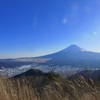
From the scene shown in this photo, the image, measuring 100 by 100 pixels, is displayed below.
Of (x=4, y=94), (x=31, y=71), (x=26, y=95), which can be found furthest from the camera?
(x=31, y=71)

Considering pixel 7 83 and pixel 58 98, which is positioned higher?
pixel 7 83

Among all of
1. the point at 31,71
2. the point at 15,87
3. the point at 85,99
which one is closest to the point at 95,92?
the point at 85,99

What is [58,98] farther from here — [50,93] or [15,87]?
[15,87]

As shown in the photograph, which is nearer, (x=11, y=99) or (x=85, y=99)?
(x=11, y=99)

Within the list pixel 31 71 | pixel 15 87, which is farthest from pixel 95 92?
pixel 31 71

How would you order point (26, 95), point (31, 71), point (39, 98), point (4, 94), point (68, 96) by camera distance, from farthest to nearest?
1. point (31, 71)
2. point (68, 96)
3. point (39, 98)
4. point (26, 95)
5. point (4, 94)

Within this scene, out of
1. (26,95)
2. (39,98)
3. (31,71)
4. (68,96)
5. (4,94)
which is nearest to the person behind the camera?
(4,94)

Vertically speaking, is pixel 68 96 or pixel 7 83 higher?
pixel 7 83

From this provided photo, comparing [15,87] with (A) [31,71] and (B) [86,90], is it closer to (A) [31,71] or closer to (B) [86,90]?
(B) [86,90]

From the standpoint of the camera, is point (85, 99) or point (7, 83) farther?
point (7, 83)
